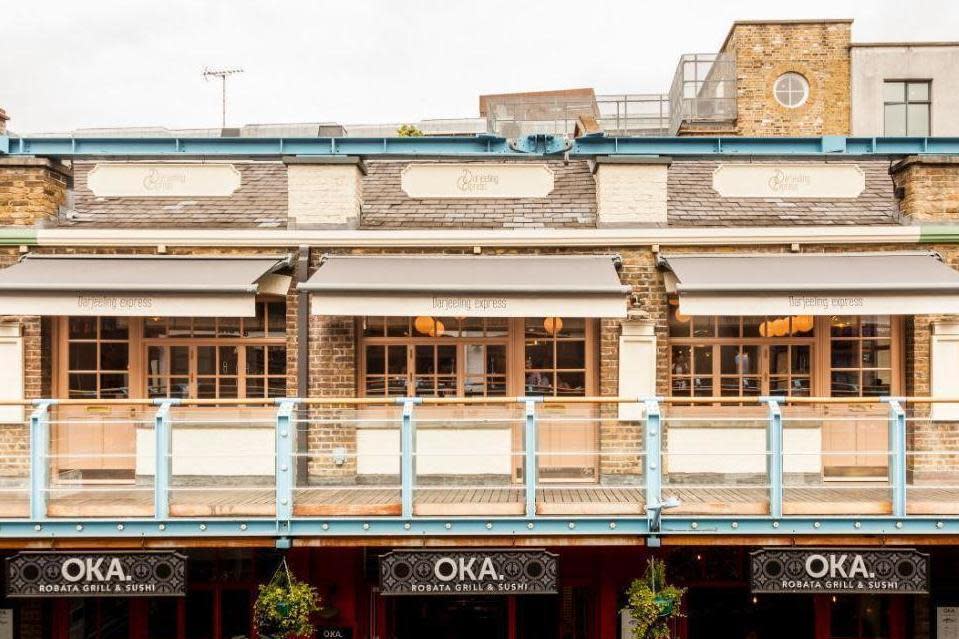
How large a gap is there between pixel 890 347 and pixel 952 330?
2.33ft

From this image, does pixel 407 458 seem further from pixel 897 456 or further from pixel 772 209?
pixel 772 209

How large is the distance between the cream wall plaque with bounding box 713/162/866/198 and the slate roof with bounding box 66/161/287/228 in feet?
19.9

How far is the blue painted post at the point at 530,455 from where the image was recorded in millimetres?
7180

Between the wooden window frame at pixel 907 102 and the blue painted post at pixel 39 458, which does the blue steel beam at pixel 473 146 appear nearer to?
the blue painted post at pixel 39 458

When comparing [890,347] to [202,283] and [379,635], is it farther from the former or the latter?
[202,283]

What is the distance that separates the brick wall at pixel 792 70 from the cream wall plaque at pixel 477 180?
52.8ft

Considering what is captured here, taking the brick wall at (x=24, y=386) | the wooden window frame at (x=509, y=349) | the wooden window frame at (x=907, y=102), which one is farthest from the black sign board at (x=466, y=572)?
the wooden window frame at (x=907, y=102)

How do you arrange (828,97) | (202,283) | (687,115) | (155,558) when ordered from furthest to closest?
(828,97) < (687,115) < (202,283) < (155,558)

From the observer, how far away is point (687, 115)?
23.9 metres

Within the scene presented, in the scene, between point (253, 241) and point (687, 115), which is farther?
point (687, 115)

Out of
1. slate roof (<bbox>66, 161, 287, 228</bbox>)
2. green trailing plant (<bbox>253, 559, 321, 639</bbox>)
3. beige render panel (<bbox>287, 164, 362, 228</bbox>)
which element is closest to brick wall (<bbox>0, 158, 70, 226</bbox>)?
slate roof (<bbox>66, 161, 287, 228</bbox>)

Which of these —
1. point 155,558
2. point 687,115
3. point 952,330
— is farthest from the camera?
point 687,115

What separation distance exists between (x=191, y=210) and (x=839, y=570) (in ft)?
30.1

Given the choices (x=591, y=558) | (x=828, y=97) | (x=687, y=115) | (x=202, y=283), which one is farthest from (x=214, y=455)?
Answer: (x=828, y=97)
